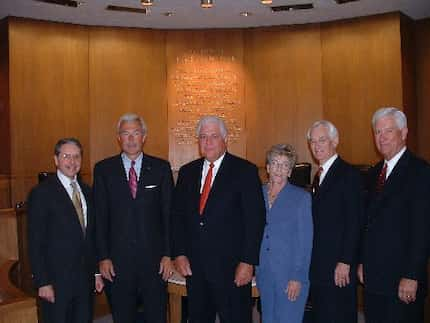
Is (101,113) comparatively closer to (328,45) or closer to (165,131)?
(165,131)

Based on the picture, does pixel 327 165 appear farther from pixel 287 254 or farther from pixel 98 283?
pixel 98 283

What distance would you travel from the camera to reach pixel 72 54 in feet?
26.9

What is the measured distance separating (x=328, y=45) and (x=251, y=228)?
6.09 m

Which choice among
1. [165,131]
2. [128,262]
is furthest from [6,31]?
[128,262]

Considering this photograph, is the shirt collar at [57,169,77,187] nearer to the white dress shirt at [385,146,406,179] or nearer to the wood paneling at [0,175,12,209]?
the white dress shirt at [385,146,406,179]

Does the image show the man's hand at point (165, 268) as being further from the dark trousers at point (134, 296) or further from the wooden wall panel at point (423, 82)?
the wooden wall panel at point (423, 82)

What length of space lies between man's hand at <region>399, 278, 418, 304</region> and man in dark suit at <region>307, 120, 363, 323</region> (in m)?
0.27

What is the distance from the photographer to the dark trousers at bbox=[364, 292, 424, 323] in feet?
9.29


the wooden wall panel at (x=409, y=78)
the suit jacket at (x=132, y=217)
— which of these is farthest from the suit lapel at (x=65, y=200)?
the wooden wall panel at (x=409, y=78)

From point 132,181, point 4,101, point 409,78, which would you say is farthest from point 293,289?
point 4,101

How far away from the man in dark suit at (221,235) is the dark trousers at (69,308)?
1.89 feet

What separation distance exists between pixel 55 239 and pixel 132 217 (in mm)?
465

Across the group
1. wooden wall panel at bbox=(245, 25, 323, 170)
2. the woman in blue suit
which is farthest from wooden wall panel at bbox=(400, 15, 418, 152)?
the woman in blue suit

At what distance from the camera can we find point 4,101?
779 centimetres
